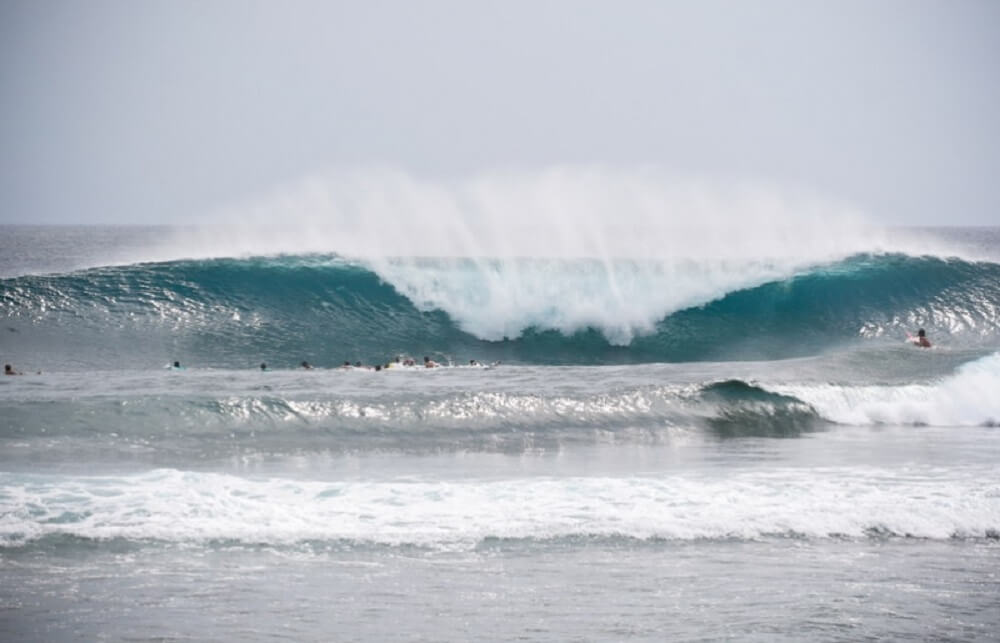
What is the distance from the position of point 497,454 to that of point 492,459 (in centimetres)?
39

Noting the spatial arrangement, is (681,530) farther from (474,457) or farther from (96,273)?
(96,273)

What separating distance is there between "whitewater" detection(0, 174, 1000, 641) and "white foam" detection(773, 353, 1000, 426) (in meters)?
0.06

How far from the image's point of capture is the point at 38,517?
9.41 metres

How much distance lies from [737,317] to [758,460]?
14223 millimetres

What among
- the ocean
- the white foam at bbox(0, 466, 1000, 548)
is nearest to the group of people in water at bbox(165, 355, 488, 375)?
the ocean

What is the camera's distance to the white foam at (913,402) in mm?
16562

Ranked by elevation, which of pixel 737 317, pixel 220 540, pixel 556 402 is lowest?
pixel 220 540

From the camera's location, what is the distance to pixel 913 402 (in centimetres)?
1700

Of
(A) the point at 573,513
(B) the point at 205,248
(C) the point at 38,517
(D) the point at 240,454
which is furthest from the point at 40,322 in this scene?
(A) the point at 573,513

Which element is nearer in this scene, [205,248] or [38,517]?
[38,517]

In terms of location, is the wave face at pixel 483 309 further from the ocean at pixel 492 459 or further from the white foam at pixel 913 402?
the white foam at pixel 913 402

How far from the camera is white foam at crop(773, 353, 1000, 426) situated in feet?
54.3

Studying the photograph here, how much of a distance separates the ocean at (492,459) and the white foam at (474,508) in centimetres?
4

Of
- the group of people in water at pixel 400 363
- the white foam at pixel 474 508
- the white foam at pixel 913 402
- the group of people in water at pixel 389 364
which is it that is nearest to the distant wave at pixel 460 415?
the white foam at pixel 913 402
